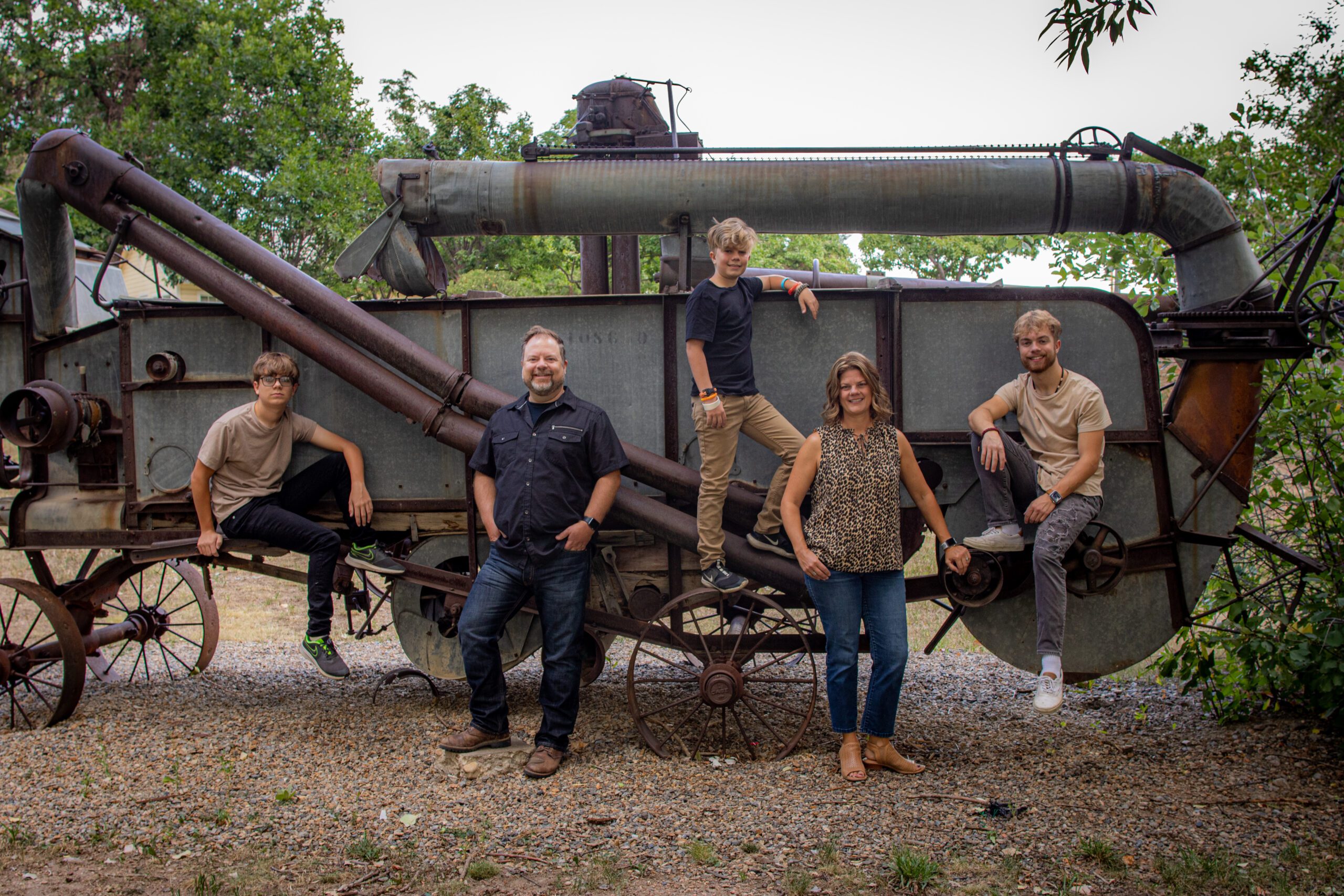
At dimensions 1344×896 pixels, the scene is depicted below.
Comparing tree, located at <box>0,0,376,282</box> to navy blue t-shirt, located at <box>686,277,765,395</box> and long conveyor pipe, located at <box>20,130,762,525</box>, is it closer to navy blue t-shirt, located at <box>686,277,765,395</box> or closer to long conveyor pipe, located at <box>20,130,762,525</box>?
long conveyor pipe, located at <box>20,130,762,525</box>

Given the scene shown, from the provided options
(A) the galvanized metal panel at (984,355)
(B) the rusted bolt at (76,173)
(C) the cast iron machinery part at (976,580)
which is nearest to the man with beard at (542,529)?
(A) the galvanized metal panel at (984,355)

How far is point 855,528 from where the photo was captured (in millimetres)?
5051

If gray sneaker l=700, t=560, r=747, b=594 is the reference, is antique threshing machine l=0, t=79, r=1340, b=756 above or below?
above

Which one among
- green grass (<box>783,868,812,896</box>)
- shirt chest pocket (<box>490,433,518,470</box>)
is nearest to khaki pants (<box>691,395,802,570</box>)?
shirt chest pocket (<box>490,433,518,470</box>)

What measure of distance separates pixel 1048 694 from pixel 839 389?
1.97 metres

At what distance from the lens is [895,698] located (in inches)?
209

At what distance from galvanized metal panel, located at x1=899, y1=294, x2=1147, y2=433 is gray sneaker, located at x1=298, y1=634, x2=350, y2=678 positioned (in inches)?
148

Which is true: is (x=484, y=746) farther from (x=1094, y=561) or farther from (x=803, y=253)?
(x=803, y=253)

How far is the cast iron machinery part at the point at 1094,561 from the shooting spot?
5.72 meters

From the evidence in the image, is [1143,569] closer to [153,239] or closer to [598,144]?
[598,144]

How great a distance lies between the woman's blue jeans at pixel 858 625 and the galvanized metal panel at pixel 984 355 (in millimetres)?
1304

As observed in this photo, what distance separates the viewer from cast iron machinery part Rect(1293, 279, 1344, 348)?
19.4 ft

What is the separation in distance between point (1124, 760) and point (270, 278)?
5855mm

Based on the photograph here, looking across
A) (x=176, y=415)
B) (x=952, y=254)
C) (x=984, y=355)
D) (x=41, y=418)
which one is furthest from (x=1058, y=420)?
(x=952, y=254)
